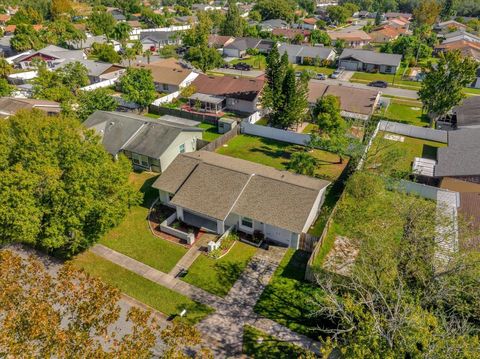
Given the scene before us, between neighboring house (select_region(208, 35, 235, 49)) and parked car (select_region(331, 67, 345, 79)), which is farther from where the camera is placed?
neighboring house (select_region(208, 35, 235, 49))

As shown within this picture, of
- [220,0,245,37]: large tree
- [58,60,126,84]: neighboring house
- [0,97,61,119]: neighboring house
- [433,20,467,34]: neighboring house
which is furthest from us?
[433,20,467,34]: neighboring house

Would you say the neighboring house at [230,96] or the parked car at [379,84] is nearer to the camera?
the neighboring house at [230,96]

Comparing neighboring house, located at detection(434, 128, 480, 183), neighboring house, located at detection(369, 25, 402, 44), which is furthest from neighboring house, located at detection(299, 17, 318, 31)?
neighboring house, located at detection(434, 128, 480, 183)

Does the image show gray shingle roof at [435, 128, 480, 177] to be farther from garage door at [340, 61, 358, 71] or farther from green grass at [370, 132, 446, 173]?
garage door at [340, 61, 358, 71]

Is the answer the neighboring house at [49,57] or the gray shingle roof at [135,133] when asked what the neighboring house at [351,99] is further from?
the neighboring house at [49,57]

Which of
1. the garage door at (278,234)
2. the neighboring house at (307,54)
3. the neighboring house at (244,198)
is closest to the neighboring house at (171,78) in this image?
the neighboring house at (307,54)

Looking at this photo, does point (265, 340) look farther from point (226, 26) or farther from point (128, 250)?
point (226, 26)

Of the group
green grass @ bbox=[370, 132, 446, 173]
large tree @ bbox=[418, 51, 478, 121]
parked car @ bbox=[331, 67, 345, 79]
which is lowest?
parked car @ bbox=[331, 67, 345, 79]
